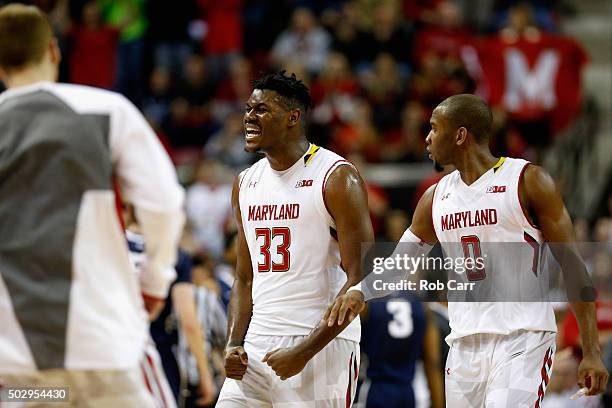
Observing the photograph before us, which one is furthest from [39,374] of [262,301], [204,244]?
[204,244]

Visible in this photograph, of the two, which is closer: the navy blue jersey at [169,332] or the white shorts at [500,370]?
the white shorts at [500,370]

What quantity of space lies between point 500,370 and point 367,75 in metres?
11.5

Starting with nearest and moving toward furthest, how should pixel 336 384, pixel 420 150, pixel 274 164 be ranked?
1. pixel 336 384
2. pixel 274 164
3. pixel 420 150

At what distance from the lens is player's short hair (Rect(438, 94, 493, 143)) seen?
661 cm

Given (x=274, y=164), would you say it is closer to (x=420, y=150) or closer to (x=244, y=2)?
(x=420, y=150)

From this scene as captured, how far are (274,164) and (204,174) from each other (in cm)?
946

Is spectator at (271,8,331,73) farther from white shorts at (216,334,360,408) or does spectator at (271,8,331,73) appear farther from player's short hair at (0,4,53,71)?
player's short hair at (0,4,53,71)

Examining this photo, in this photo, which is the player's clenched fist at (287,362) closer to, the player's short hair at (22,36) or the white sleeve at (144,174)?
the white sleeve at (144,174)

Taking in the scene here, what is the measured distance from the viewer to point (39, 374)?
4.62 metres

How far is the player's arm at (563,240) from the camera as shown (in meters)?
6.16

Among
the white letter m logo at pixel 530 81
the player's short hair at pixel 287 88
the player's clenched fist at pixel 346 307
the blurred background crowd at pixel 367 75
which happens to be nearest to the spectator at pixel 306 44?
the blurred background crowd at pixel 367 75

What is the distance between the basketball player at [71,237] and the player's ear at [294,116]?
2057 millimetres

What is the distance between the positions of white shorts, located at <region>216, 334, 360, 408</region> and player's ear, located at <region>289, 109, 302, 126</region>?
1.36 meters

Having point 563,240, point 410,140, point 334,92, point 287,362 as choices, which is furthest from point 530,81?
point 287,362
